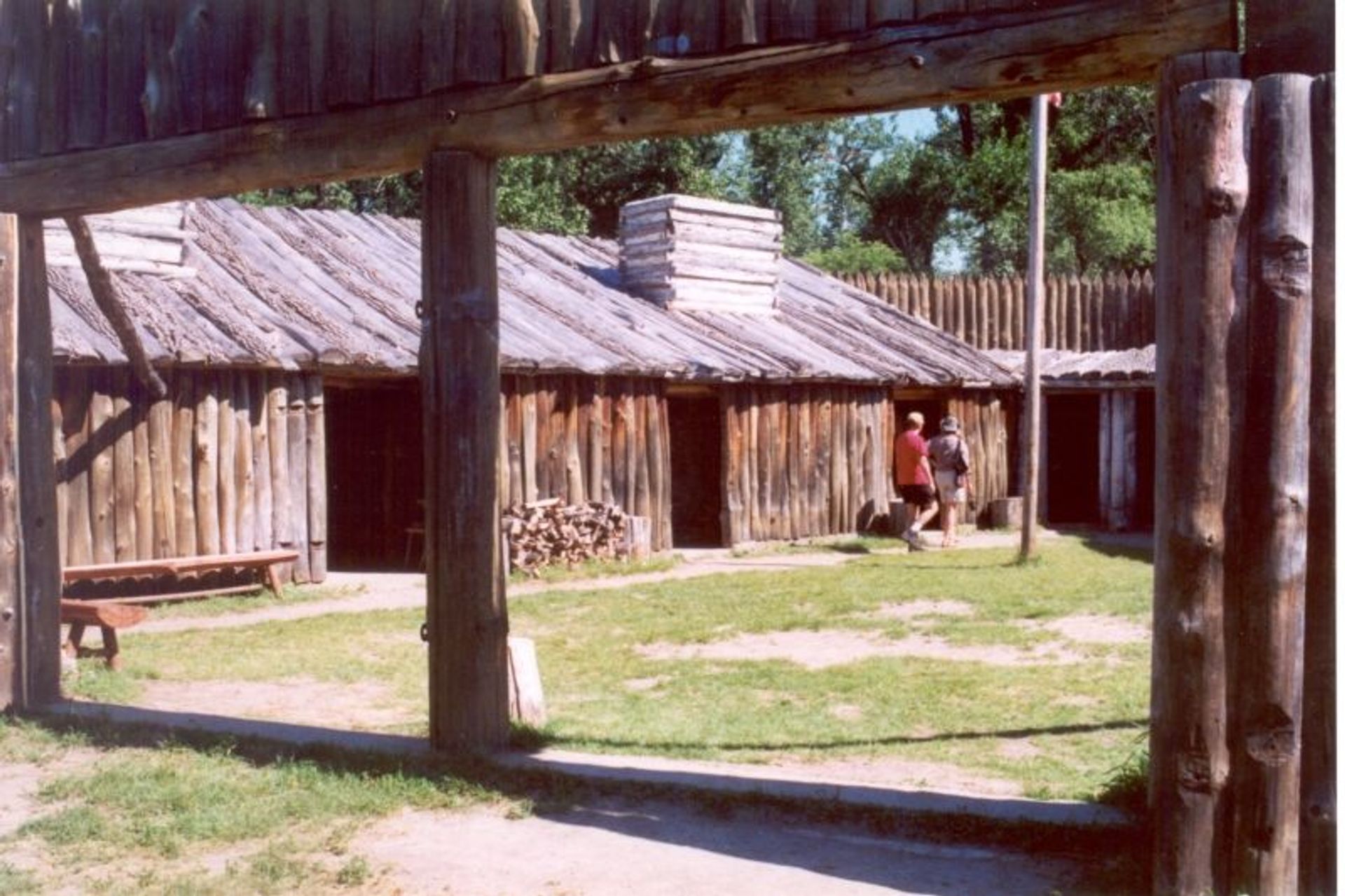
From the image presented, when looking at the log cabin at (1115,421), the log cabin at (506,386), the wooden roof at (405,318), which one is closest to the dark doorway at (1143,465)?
the log cabin at (1115,421)

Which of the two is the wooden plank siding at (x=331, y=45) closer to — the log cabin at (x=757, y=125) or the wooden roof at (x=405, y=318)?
the log cabin at (x=757, y=125)

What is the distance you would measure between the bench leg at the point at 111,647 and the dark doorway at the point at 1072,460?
1864cm

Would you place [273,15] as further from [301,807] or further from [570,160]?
[570,160]

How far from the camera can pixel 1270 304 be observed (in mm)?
4465

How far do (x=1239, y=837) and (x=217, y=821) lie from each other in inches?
144

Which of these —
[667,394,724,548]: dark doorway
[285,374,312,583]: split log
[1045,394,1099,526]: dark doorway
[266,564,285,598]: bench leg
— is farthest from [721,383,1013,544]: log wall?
[266,564,285,598]: bench leg

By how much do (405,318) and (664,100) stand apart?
11405 millimetres

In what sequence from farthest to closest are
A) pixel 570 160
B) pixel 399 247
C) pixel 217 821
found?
pixel 570 160 → pixel 399 247 → pixel 217 821

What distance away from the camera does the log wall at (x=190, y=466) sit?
1355cm

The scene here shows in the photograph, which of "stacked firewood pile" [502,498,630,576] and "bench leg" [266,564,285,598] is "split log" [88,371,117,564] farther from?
"stacked firewood pile" [502,498,630,576]

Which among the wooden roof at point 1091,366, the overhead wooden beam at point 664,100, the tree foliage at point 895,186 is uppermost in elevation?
the tree foliage at point 895,186

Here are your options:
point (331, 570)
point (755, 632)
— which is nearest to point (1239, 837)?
point (755, 632)

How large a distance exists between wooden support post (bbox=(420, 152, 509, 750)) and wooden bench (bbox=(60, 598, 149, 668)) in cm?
407

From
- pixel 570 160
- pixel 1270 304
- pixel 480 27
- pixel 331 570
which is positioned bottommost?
pixel 331 570
